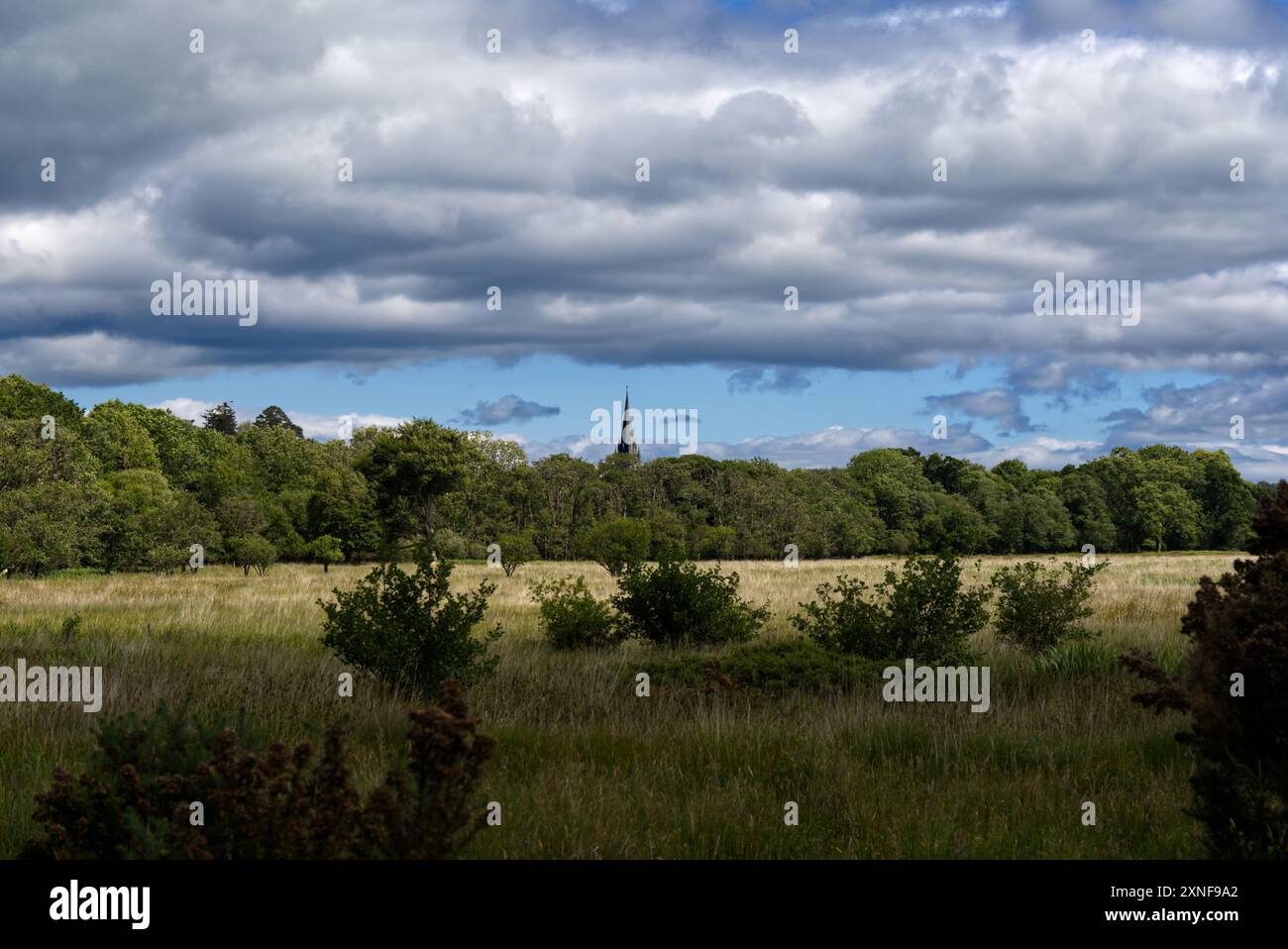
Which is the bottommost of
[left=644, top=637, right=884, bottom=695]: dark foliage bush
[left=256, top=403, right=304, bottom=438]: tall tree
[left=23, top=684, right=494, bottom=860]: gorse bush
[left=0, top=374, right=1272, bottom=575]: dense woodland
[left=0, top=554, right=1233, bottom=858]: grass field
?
[left=0, top=554, right=1233, bottom=858]: grass field

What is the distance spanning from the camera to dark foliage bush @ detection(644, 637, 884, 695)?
35.9ft

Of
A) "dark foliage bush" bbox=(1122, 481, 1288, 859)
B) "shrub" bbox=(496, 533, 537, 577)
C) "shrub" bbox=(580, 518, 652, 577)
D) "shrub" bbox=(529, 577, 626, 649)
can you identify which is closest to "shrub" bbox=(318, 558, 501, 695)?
"shrub" bbox=(529, 577, 626, 649)

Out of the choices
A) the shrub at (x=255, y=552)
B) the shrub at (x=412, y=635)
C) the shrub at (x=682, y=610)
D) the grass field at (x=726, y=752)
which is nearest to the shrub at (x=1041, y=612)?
the grass field at (x=726, y=752)

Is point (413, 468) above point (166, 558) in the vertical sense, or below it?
above

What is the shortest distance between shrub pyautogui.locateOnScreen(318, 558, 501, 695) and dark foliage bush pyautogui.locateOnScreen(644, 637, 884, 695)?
2077 mm

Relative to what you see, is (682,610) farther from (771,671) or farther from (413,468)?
(413,468)

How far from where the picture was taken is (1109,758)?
7.88m

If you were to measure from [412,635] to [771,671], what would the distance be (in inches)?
152

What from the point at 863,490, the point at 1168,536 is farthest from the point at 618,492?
the point at 1168,536

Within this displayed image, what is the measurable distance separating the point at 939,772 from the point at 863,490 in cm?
7307

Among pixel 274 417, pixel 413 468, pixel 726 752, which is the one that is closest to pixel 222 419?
pixel 274 417

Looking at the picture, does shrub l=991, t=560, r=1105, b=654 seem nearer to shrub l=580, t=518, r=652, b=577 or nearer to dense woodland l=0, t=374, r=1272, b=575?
dense woodland l=0, t=374, r=1272, b=575

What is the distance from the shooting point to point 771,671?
11180 millimetres
